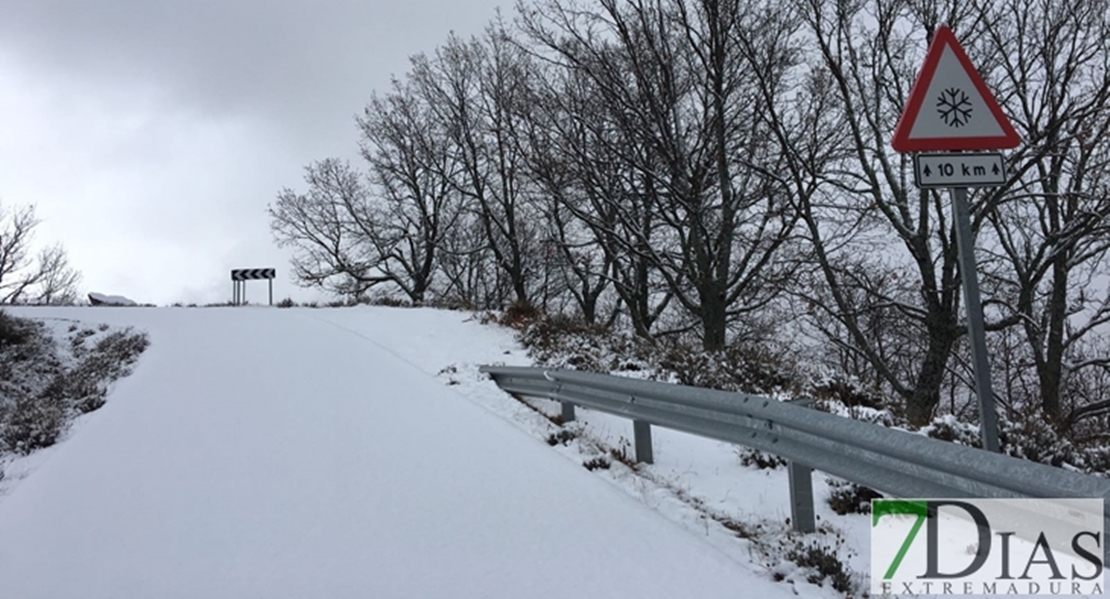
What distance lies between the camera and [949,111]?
4.13 meters

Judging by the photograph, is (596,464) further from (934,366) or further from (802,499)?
(934,366)

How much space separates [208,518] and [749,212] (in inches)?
494

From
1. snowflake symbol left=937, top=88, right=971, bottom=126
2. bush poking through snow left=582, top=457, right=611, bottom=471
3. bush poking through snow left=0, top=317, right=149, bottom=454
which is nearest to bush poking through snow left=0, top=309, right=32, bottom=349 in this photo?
bush poking through snow left=0, top=317, right=149, bottom=454

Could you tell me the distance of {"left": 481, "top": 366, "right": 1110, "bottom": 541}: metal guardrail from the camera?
2947mm

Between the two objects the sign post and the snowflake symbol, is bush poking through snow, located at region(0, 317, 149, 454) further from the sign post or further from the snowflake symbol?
the snowflake symbol

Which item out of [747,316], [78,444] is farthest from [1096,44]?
[78,444]

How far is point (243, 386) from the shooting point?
8484 millimetres

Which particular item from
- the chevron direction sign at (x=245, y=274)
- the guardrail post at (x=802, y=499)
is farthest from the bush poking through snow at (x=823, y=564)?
the chevron direction sign at (x=245, y=274)

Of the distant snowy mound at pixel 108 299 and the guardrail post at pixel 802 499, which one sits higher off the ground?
the distant snowy mound at pixel 108 299

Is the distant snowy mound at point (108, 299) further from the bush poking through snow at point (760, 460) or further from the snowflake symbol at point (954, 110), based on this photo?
the snowflake symbol at point (954, 110)

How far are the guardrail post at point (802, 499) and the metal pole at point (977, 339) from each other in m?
0.99

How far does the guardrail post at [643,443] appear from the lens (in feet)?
19.4

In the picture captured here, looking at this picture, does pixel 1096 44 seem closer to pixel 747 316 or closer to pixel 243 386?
pixel 747 316

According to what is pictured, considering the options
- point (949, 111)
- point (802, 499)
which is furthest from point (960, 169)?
point (802, 499)
